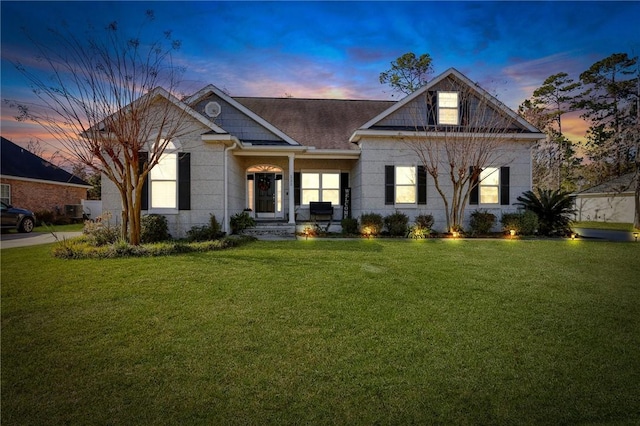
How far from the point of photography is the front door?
1622 cm

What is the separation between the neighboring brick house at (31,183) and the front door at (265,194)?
37.4ft

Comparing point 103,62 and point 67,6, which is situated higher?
point 67,6

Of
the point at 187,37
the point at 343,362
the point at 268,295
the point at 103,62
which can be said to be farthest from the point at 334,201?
the point at 343,362

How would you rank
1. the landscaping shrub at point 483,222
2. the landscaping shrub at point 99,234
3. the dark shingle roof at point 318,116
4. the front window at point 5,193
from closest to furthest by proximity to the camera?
the landscaping shrub at point 99,234 → the landscaping shrub at point 483,222 → the dark shingle roof at point 318,116 → the front window at point 5,193

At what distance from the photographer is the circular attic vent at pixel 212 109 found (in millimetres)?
14055

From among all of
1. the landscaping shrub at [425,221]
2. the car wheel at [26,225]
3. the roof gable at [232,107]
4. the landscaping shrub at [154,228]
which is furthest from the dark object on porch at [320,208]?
the car wheel at [26,225]

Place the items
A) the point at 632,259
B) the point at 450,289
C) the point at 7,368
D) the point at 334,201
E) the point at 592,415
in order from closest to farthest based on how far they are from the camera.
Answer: the point at 592,415 < the point at 7,368 < the point at 450,289 < the point at 632,259 < the point at 334,201

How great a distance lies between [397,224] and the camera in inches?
516

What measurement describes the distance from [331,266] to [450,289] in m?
2.50

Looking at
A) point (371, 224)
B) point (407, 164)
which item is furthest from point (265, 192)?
point (407, 164)

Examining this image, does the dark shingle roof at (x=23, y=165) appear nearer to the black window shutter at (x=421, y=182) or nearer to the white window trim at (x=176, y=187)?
the white window trim at (x=176, y=187)

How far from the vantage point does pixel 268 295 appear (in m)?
5.21

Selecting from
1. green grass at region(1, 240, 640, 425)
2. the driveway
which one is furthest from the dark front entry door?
green grass at region(1, 240, 640, 425)

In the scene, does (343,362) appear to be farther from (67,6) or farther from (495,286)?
(67,6)
